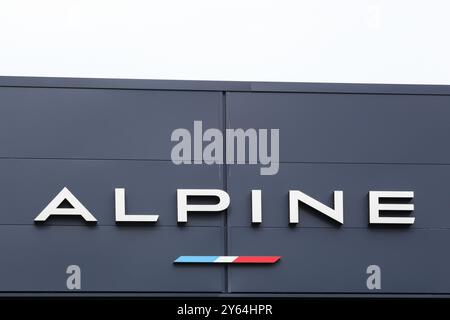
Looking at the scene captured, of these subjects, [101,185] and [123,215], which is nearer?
[123,215]

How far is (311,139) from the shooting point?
13039mm

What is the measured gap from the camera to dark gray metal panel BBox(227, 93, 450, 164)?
13023 mm

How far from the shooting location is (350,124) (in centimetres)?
1314

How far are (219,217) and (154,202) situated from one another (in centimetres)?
79

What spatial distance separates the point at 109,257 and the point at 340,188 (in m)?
2.89

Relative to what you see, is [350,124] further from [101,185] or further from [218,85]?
[101,185]

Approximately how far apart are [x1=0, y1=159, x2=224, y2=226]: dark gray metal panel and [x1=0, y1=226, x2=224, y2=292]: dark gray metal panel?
0.47 ft

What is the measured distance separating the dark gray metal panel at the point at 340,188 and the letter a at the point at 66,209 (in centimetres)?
170

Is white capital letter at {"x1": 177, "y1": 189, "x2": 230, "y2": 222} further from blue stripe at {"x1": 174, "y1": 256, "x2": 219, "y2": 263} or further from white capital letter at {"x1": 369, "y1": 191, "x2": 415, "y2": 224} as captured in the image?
white capital letter at {"x1": 369, "y1": 191, "x2": 415, "y2": 224}

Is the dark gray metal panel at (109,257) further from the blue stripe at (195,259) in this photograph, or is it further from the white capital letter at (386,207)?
the white capital letter at (386,207)

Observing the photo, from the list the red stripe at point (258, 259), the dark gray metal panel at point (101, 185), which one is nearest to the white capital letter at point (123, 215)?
the dark gray metal panel at point (101, 185)

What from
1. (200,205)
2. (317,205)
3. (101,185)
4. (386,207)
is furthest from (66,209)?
(386,207)
